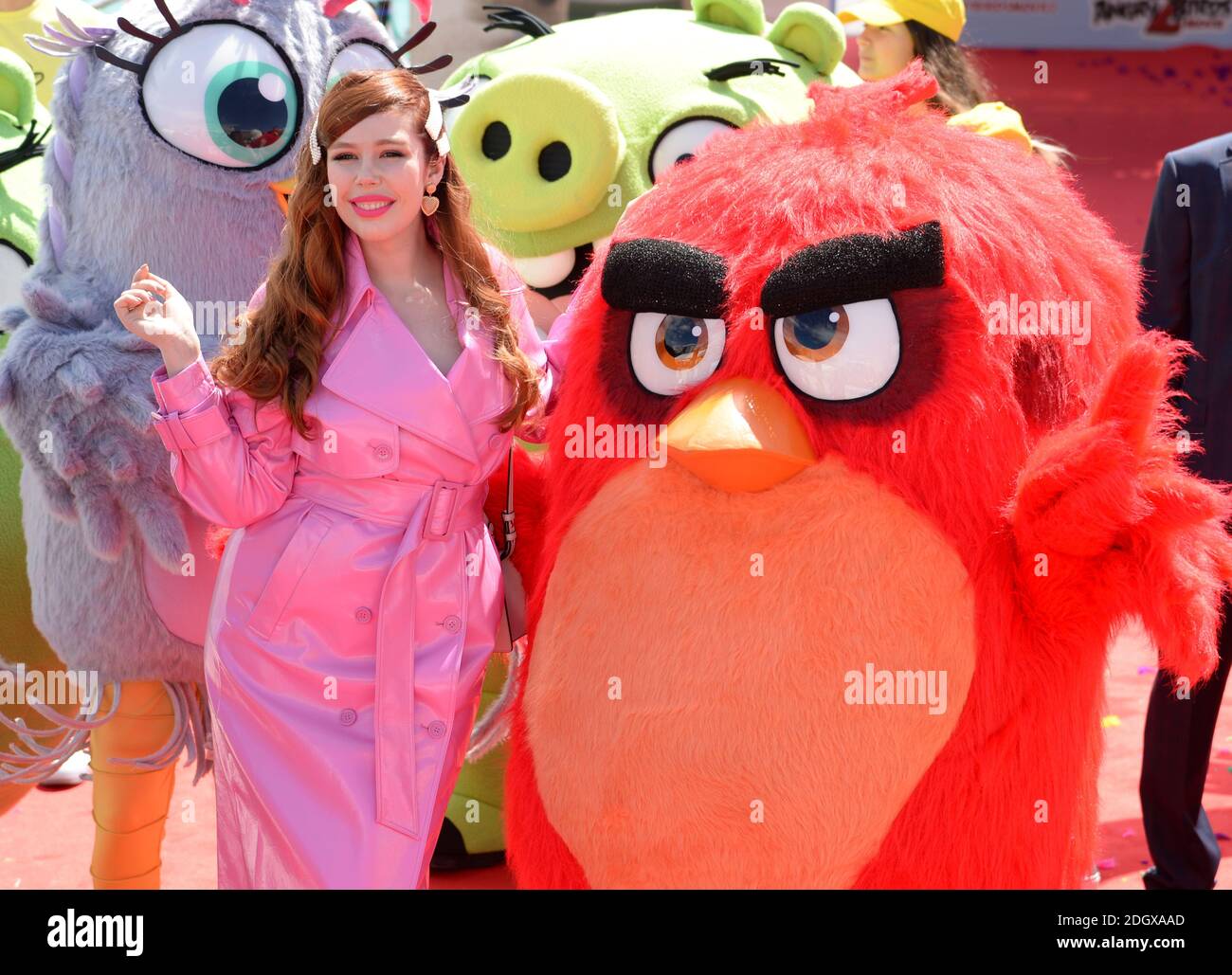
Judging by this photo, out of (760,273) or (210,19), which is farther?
(210,19)

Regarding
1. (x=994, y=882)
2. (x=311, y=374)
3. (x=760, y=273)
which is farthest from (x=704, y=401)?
(x=994, y=882)

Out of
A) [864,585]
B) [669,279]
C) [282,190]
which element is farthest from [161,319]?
[864,585]

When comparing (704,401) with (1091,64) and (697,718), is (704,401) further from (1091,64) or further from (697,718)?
(1091,64)

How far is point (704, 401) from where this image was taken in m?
2.22

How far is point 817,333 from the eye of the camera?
2219 millimetres

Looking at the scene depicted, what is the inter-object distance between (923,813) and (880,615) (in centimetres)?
29

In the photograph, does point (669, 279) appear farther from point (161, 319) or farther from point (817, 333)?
point (161, 319)

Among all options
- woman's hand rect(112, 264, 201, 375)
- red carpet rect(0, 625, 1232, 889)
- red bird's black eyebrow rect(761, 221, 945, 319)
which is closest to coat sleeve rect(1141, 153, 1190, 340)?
red carpet rect(0, 625, 1232, 889)

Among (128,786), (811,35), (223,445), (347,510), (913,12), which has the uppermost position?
(913,12)

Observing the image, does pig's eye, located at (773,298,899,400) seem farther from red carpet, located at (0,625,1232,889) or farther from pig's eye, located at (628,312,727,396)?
red carpet, located at (0,625,1232,889)

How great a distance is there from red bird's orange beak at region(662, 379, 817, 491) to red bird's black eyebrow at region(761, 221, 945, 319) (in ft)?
0.51

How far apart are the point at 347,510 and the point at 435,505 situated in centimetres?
14

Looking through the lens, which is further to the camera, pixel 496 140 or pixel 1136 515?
pixel 496 140
